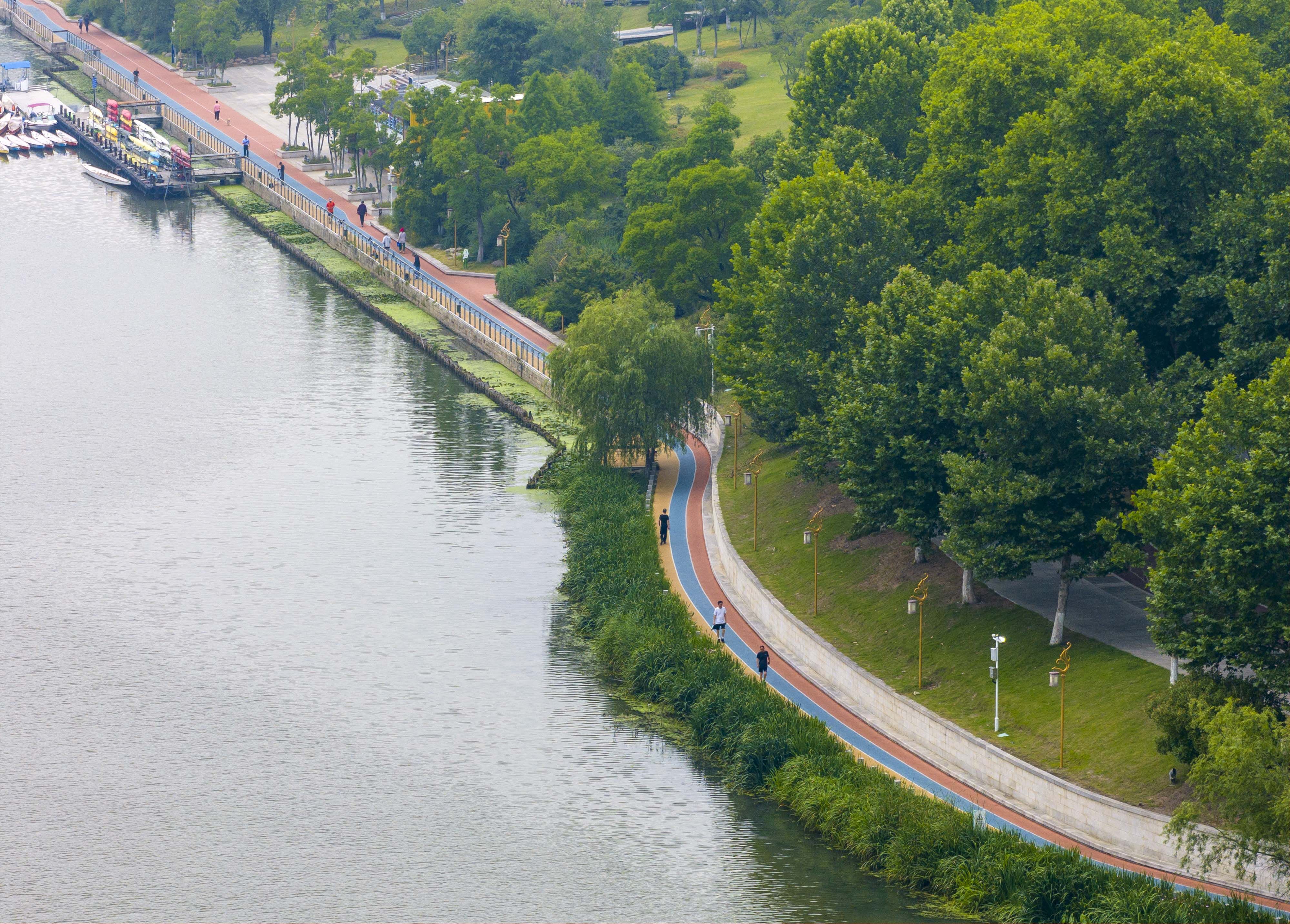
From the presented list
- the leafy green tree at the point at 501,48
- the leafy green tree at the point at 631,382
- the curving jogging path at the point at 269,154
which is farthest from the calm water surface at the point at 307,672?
the leafy green tree at the point at 501,48

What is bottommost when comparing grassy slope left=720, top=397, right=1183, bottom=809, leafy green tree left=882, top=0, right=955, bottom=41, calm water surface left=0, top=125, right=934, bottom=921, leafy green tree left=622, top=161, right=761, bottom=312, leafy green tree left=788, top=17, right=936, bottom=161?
calm water surface left=0, top=125, right=934, bottom=921

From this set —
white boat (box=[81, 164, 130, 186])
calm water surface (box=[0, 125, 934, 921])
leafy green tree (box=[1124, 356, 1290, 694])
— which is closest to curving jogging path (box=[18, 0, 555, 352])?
calm water surface (box=[0, 125, 934, 921])

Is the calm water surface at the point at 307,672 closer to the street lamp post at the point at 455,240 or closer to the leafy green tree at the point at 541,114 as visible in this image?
the street lamp post at the point at 455,240

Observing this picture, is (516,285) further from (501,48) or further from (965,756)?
(965,756)

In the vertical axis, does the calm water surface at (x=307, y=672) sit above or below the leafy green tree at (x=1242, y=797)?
below

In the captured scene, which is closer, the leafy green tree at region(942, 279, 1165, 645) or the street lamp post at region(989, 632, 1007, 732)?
the street lamp post at region(989, 632, 1007, 732)

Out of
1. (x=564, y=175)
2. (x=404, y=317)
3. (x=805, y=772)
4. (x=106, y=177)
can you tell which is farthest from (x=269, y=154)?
(x=805, y=772)

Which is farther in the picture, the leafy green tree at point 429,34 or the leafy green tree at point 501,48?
the leafy green tree at point 429,34

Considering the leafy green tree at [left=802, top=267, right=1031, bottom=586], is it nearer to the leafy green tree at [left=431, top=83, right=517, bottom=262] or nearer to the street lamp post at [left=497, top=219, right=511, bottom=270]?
the street lamp post at [left=497, top=219, right=511, bottom=270]
